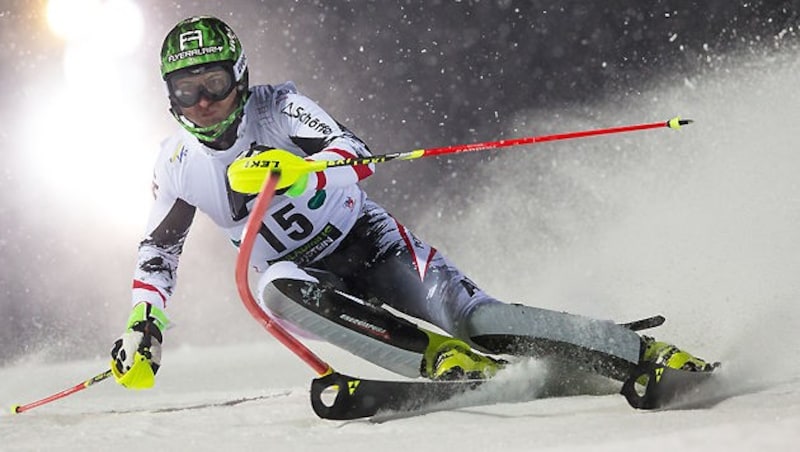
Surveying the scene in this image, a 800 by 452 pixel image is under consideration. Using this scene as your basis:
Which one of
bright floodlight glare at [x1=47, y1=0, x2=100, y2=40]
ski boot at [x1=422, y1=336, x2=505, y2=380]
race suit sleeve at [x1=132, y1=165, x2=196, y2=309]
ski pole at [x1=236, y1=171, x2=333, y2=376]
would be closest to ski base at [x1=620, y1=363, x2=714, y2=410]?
ski boot at [x1=422, y1=336, x2=505, y2=380]

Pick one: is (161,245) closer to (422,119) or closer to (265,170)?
(265,170)

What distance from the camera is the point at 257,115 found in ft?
11.7

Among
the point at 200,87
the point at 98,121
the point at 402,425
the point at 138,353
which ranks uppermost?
the point at 98,121

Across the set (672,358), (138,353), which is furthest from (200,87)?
(672,358)

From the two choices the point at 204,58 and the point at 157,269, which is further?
the point at 157,269

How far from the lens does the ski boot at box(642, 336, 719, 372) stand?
3.01 meters

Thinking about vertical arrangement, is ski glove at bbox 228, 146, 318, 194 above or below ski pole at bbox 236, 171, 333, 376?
above

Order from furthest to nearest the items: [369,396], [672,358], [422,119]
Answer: [422,119]
[672,358]
[369,396]

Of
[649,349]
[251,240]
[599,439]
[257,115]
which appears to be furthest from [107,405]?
[599,439]

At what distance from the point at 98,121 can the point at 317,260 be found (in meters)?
4.09

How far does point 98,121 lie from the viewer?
7090 mm

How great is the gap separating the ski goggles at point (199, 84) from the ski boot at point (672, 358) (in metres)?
1.72

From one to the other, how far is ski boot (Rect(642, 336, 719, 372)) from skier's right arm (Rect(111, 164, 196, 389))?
5.74ft

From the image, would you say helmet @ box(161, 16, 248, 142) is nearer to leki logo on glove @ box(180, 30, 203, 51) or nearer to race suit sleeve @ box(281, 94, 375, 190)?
leki logo on glove @ box(180, 30, 203, 51)
